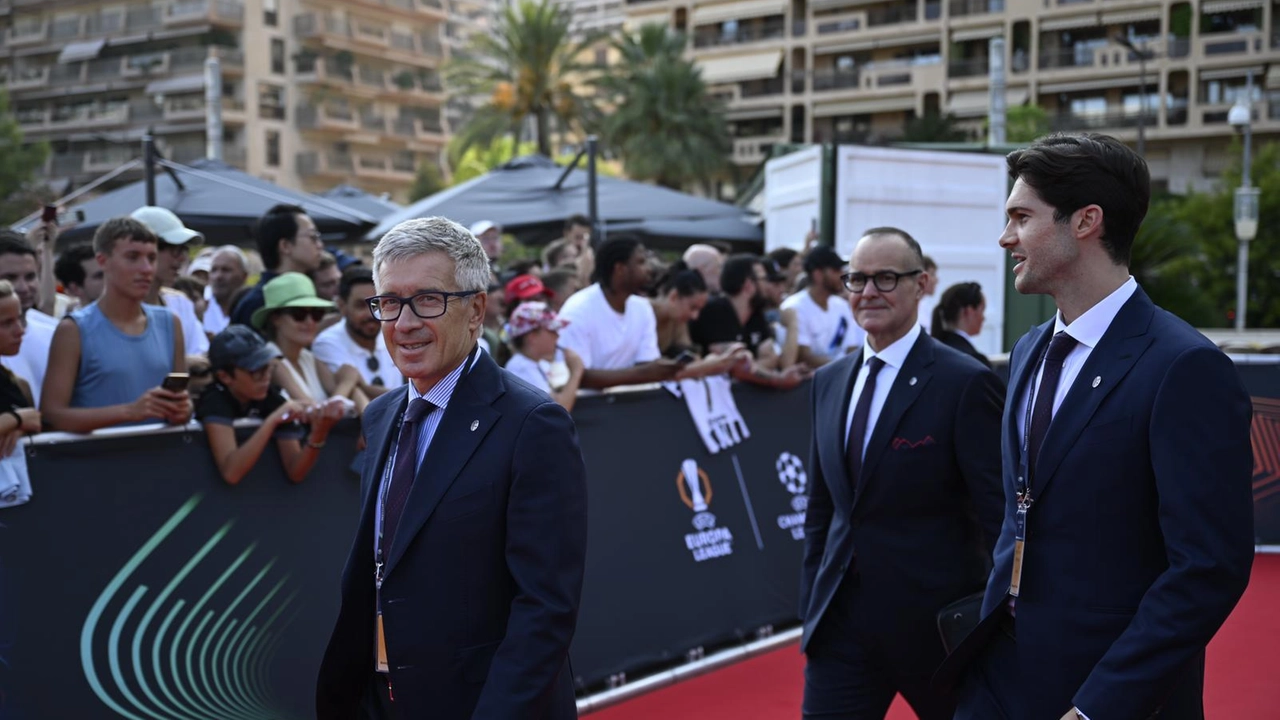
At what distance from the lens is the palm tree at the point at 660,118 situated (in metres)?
57.0

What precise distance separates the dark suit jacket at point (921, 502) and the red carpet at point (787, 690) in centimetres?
203

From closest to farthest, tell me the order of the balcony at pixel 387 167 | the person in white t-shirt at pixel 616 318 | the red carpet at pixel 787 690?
the red carpet at pixel 787 690 < the person in white t-shirt at pixel 616 318 < the balcony at pixel 387 167

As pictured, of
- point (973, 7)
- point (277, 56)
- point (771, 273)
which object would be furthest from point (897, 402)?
point (277, 56)

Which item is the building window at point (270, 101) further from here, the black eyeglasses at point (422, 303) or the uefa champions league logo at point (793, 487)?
the black eyeglasses at point (422, 303)

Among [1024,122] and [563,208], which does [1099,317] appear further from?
[1024,122]

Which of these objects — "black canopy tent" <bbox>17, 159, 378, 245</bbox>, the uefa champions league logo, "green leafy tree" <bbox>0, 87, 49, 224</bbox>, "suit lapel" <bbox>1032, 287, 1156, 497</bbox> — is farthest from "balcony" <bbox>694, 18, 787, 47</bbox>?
"suit lapel" <bbox>1032, 287, 1156, 497</bbox>

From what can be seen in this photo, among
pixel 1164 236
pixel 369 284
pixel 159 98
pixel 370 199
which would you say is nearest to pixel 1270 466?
pixel 369 284

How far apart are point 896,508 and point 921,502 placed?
3.4 inches

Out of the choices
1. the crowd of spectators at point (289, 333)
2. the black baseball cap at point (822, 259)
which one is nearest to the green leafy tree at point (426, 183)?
the black baseball cap at point (822, 259)

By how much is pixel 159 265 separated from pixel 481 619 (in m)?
4.94

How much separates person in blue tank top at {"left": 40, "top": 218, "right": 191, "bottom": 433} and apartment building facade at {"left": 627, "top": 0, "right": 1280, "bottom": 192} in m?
48.5

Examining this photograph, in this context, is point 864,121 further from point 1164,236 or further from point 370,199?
point 370,199

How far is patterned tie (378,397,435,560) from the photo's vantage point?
3182 mm

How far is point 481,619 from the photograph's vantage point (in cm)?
311
